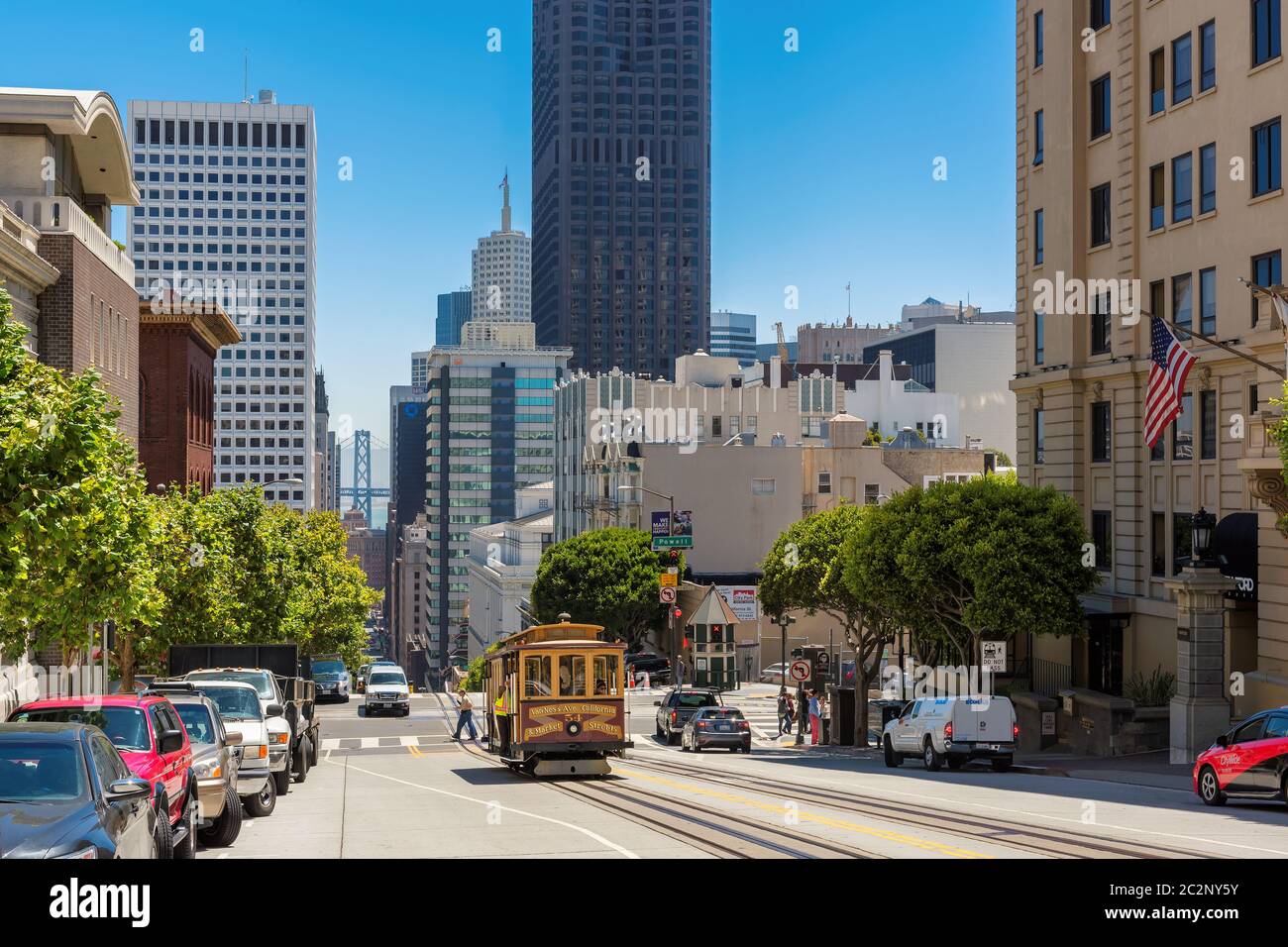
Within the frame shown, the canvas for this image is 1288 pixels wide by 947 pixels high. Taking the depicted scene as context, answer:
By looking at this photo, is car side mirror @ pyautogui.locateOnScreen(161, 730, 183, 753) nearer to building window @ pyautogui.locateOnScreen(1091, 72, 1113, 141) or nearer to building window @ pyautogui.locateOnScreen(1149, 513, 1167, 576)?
building window @ pyautogui.locateOnScreen(1149, 513, 1167, 576)

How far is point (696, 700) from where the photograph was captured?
152 feet

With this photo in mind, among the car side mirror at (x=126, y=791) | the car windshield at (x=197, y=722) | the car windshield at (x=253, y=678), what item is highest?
the car side mirror at (x=126, y=791)

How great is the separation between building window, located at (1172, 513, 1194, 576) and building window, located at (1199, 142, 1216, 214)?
8.23m

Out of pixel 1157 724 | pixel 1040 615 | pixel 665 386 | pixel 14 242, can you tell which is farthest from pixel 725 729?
pixel 665 386

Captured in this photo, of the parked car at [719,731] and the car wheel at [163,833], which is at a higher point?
the car wheel at [163,833]

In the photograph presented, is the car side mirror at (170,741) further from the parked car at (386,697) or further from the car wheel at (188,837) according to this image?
the parked car at (386,697)

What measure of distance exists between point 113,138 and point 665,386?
72.6 meters

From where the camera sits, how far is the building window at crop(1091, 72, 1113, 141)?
43531 millimetres

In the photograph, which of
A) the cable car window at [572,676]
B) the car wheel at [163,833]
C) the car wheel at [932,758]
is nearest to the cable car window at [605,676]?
the cable car window at [572,676]

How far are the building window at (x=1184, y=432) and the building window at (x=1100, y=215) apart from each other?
274 inches

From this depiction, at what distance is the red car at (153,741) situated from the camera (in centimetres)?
1380

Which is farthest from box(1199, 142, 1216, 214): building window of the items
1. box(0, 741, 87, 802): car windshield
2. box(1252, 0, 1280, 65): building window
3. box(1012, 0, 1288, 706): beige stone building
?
box(0, 741, 87, 802): car windshield

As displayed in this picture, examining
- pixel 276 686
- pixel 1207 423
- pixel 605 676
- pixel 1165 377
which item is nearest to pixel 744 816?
pixel 605 676
